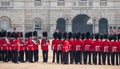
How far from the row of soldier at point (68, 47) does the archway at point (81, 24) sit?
2438 centimetres

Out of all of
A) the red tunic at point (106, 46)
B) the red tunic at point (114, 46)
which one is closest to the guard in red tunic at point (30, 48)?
the red tunic at point (106, 46)

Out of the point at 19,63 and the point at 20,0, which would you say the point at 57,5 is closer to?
the point at 20,0

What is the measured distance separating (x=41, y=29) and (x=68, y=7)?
4.04 meters

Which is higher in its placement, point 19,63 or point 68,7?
point 68,7

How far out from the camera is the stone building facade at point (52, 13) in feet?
155

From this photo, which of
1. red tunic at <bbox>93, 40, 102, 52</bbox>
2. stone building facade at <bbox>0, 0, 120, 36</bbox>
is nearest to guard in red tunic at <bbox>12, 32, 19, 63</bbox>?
red tunic at <bbox>93, 40, 102, 52</bbox>

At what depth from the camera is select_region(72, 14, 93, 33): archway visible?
48.7 meters

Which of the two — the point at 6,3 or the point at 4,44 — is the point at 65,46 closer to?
the point at 4,44

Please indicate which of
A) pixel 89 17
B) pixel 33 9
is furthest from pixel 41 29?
pixel 89 17

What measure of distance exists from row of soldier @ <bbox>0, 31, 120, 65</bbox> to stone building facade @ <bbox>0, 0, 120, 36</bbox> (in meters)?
22.9

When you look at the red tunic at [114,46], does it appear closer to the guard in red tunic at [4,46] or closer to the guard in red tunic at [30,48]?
the guard in red tunic at [30,48]

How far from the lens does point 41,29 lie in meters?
47.7

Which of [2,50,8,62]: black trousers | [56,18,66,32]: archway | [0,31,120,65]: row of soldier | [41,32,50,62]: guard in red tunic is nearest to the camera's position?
[0,31,120,65]: row of soldier

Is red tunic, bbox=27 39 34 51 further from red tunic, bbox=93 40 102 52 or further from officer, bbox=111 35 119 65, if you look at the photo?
officer, bbox=111 35 119 65
